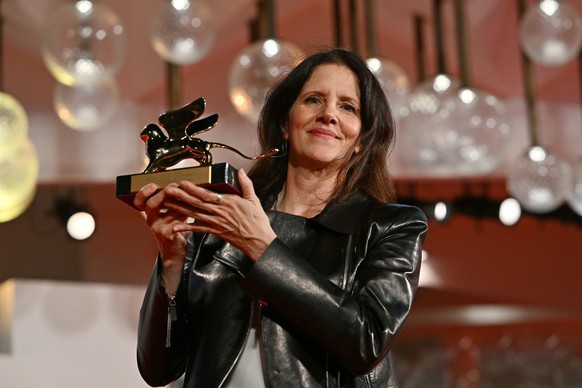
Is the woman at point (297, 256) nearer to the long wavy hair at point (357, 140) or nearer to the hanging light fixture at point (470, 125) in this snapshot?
the long wavy hair at point (357, 140)

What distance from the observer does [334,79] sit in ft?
5.29

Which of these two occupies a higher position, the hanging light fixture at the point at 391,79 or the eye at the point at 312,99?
the hanging light fixture at the point at 391,79

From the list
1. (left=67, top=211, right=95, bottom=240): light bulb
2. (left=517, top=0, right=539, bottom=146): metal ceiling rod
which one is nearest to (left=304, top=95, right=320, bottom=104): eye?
(left=517, top=0, right=539, bottom=146): metal ceiling rod

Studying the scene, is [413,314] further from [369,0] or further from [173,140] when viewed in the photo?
[173,140]

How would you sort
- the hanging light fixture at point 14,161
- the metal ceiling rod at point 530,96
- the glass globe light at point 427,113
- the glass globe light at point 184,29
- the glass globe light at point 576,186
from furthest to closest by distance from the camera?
the glass globe light at point 576,186
the metal ceiling rod at point 530,96
the glass globe light at point 427,113
the hanging light fixture at point 14,161
the glass globe light at point 184,29

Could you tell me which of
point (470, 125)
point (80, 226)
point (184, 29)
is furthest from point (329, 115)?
point (80, 226)

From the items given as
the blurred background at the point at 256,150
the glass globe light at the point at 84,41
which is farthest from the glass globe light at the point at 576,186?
the glass globe light at the point at 84,41

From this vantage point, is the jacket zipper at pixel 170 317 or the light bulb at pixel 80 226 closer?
Answer: the jacket zipper at pixel 170 317

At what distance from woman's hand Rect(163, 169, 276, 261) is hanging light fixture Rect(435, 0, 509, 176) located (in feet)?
8.22

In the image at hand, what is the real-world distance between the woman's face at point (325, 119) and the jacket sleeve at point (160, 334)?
0.23 metres

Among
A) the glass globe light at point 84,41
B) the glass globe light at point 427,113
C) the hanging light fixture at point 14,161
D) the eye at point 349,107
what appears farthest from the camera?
the glass globe light at point 427,113

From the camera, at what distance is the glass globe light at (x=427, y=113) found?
153 inches

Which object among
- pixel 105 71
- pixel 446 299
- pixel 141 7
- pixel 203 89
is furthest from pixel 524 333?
pixel 105 71

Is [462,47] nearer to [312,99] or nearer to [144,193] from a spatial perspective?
[312,99]
